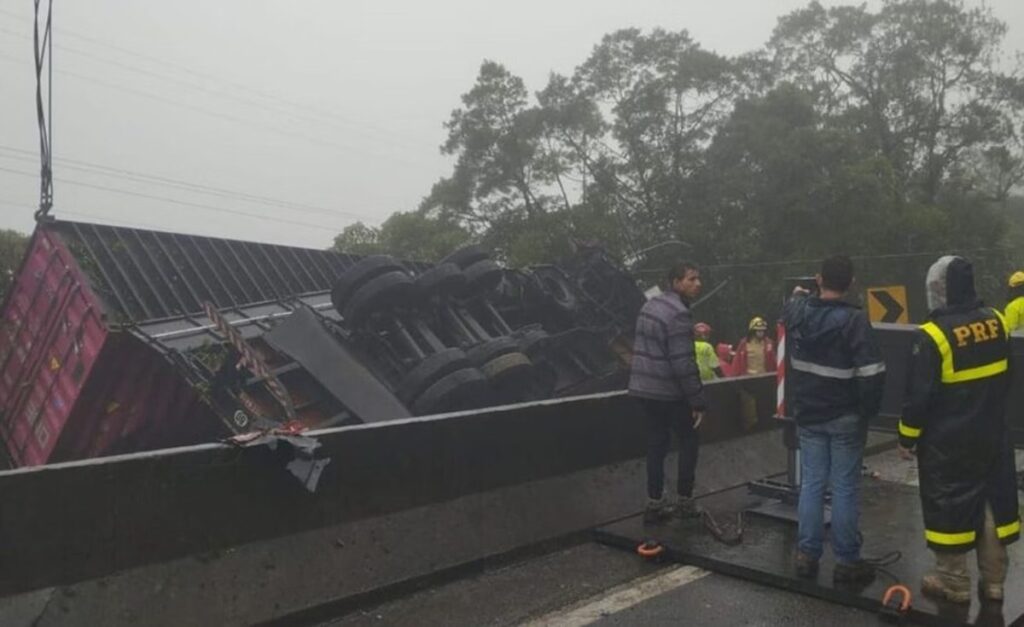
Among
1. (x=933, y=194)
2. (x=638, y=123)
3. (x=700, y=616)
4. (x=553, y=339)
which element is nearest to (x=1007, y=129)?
(x=933, y=194)

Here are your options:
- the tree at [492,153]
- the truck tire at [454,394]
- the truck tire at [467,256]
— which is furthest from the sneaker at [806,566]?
the tree at [492,153]

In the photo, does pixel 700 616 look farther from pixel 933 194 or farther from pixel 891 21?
pixel 891 21

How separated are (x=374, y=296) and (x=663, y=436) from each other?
3.51 metres

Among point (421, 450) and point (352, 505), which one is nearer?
point (352, 505)

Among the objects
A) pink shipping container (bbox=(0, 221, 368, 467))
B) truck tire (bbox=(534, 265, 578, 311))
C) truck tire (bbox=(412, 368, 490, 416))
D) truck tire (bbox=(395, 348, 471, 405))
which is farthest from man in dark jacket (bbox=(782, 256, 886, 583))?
truck tire (bbox=(534, 265, 578, 311))

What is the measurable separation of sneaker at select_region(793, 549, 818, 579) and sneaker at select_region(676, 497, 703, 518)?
1076 mm

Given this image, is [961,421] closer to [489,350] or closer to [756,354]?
[489,350]

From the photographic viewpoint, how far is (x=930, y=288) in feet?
14.5

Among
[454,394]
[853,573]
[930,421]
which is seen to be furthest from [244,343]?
[930,421]

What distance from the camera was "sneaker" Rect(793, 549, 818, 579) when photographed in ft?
15.1

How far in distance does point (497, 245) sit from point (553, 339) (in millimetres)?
23706

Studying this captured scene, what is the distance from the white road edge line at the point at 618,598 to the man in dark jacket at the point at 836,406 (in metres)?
0.62

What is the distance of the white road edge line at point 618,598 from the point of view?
4117mm

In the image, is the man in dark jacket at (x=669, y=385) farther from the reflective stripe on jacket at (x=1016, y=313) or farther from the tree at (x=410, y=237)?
the tree at (x=410, y=237)
